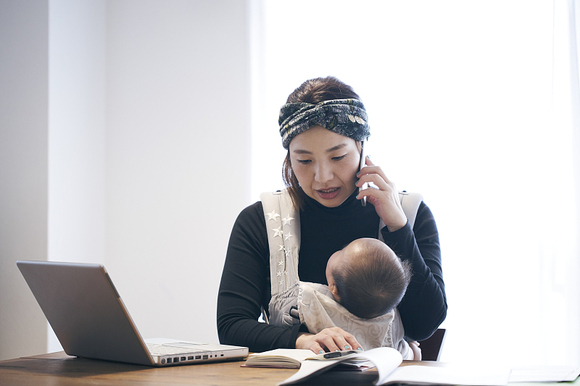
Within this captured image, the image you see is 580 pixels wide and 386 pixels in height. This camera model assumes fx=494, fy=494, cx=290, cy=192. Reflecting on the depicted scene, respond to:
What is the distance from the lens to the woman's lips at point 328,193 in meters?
1.67

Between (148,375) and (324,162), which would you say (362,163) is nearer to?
(324,162)

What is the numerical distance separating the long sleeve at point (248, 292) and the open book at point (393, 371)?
32 cm

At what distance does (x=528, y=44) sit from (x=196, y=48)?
1.98m

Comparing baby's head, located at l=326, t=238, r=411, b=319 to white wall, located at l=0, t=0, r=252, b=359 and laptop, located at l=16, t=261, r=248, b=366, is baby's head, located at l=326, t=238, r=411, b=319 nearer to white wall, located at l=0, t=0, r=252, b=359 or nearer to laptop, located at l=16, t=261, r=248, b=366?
laptop, located at l=16, t=261, r=248, b=366

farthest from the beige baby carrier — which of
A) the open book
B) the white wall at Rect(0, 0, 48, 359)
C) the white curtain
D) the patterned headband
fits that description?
the white wall at Rect(0, 0, 48, 359)

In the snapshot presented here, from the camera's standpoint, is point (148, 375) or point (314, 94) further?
point (314, 94)

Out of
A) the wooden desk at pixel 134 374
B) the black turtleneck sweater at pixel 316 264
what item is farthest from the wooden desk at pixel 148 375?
the black turtleneck sweater at pixel 316 264

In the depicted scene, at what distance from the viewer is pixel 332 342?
112 cm

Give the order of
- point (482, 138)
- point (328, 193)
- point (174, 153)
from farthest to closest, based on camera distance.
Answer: point (174, 153) → point (482, 138) → point (328, 193)

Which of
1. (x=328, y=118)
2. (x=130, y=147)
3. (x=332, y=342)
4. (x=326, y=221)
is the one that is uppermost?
(x=130, y=147)

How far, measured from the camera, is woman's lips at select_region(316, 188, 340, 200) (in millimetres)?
1668

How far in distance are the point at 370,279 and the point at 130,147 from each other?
2.40 metres

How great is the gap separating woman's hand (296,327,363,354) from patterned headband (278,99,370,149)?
0.68m

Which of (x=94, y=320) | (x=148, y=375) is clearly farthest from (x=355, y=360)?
(x=94, y=320)
